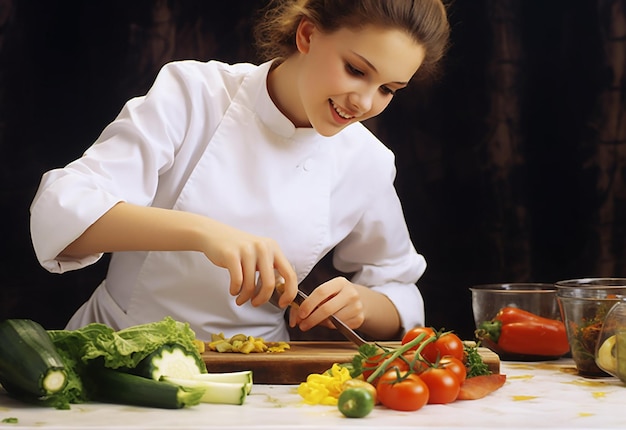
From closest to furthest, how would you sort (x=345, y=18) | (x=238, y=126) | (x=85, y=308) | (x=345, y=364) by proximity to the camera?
1. (x=345, y=364)
2. (x=345, y=18)
3. (x=238, y=126)
4. (x=85, y=308)

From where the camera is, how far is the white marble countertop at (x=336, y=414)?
4.34 feet

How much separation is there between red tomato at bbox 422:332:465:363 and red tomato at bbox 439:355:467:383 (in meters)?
0.04

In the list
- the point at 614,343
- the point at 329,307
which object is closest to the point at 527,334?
the point at 614,343

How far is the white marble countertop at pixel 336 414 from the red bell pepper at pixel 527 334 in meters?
0.38

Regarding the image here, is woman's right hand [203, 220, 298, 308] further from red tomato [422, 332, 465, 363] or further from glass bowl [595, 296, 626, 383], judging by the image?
glass bowl [595, 296, 626, 383]

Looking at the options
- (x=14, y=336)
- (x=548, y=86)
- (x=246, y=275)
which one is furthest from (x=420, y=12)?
(x=14, y=336)

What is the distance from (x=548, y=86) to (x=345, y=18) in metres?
1.01

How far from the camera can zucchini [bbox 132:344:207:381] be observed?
1468mm

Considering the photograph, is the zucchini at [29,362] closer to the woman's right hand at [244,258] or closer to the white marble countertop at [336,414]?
the white marble countertop at [336,414]

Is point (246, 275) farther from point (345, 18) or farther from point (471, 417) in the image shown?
point (345, 18)

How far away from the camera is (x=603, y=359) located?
1709mm

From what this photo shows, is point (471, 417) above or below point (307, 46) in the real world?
below

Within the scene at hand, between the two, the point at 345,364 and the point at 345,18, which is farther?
the point at 345,18

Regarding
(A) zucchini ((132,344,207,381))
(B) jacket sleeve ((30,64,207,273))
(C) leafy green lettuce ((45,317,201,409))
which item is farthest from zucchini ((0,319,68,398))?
(B) jacket sleeve ((30,64,207,273))
